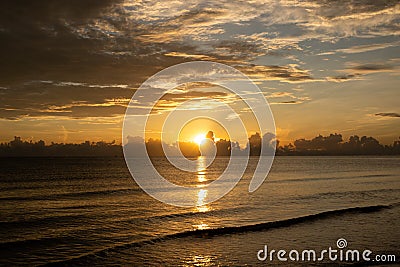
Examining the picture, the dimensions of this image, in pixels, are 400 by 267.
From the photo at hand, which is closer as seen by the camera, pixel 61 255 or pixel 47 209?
pixel 61 255

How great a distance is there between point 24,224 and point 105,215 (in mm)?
6499

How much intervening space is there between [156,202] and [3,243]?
2116cm

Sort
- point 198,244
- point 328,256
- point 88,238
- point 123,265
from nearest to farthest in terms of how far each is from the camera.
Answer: point 123,265, point 328,256, point 198,244, point 88,238

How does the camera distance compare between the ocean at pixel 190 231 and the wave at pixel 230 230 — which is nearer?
the ocean at pixel 190 231

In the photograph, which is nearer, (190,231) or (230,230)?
(190,231)

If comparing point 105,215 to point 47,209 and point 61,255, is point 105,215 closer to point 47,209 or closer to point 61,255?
point 47,209

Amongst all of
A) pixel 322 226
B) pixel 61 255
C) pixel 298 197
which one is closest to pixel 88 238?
pixel 61 255

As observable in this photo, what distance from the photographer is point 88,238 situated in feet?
81.9

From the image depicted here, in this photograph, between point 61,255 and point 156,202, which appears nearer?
point 61,255

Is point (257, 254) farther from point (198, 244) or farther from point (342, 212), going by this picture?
point (342, 212)

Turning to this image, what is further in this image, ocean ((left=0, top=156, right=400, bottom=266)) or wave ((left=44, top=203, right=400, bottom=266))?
wave ((left=44, top=203, right=400, bottom=266))

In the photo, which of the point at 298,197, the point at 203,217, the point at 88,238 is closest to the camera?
the point at 88,238

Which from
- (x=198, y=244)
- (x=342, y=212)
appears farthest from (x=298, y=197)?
(x=198, y=244)

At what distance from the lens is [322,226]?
28.4 metres
